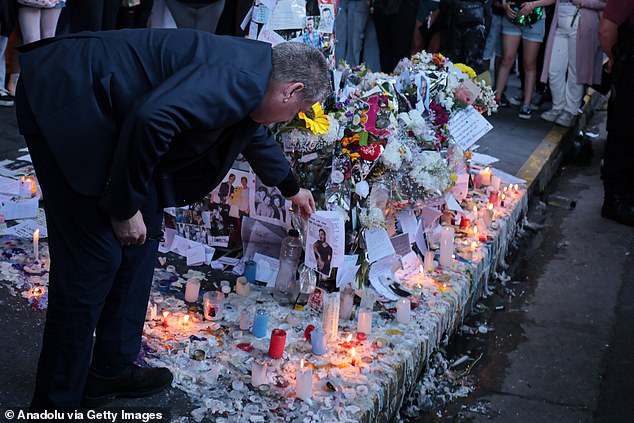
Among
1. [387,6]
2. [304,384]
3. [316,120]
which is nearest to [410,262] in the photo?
[316,120]

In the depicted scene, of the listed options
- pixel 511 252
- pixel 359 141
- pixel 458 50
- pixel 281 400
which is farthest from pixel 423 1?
pixel 281 400

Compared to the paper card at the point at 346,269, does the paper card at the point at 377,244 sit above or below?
above

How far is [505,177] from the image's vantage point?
633 cm

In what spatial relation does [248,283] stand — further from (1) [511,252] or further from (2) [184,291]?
(1) [511,252]

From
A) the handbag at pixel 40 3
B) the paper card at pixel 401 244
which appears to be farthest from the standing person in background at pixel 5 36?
the paper card at pixel 401 244

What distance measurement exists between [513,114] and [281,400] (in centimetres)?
596

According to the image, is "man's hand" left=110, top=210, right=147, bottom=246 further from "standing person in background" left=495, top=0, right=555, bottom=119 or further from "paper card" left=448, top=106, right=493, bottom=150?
"standing person in background" left=495, top=0, right=555, bottom=119

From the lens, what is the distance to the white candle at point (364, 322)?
12.6 ft

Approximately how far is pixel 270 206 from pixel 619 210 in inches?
128

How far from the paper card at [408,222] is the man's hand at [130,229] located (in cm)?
207

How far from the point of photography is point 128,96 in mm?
2586

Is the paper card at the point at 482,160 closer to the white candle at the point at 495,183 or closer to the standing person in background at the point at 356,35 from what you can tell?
the white candle at the point at 495,183

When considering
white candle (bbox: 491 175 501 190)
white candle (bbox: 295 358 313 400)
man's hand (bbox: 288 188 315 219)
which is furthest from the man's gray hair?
→ white candle (bbox: 491 175 501 190)

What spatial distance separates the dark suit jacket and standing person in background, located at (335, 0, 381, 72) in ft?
19.0
